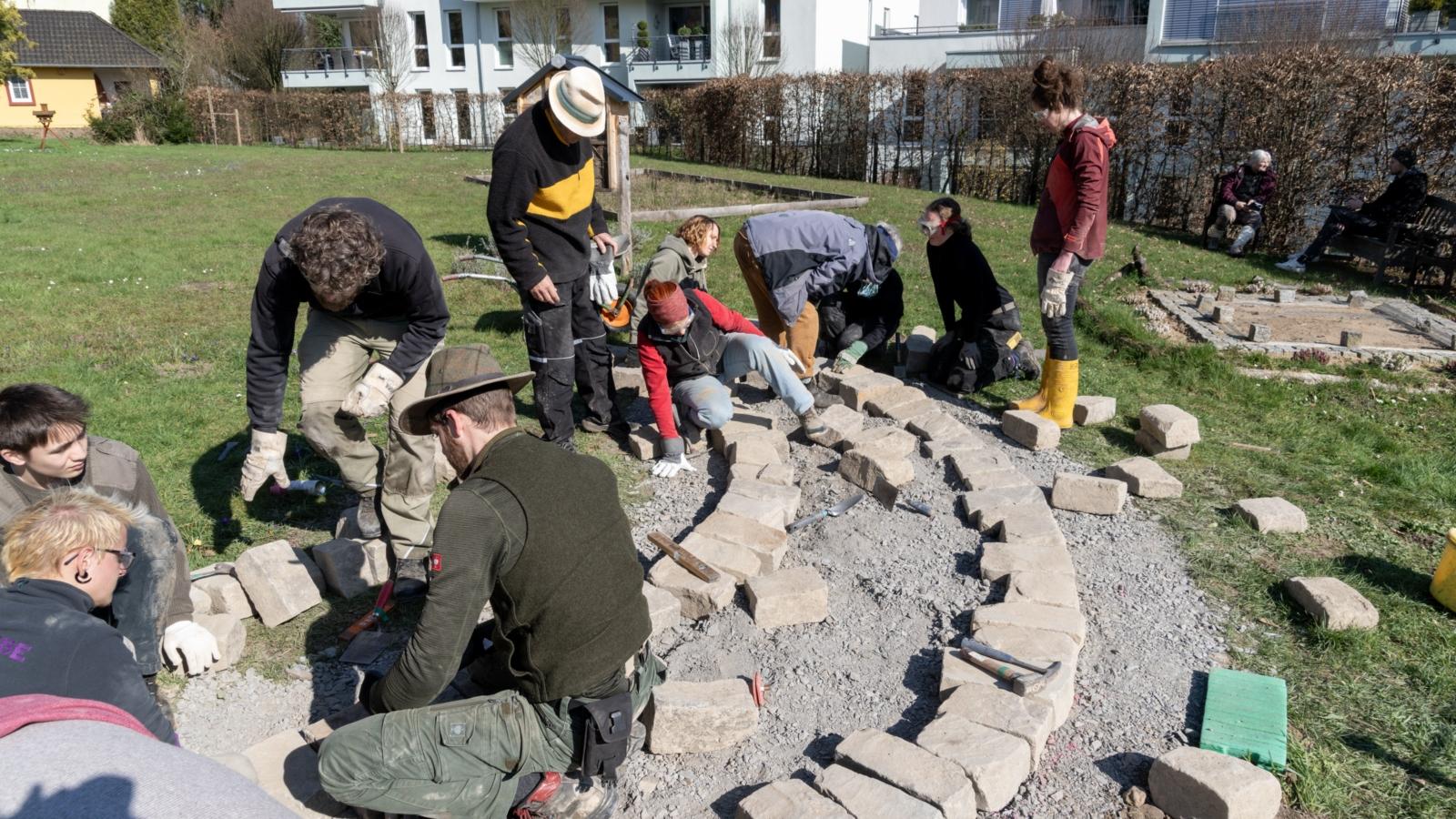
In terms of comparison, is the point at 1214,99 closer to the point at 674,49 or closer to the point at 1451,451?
the point at 1451,451

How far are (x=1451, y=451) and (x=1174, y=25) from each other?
72.7ft

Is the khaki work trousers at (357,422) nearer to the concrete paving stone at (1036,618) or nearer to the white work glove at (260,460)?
the white work glove at (260,460)

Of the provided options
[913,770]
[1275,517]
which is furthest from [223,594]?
[1275,517]

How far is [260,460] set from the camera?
392cm

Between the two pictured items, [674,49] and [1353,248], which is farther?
[674,49]

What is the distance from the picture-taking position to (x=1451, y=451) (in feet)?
17.9

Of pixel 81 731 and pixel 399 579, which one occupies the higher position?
pixel 81 731

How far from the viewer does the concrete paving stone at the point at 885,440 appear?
512 centimetres

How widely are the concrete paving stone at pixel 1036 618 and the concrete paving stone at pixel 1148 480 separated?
4.66 feet

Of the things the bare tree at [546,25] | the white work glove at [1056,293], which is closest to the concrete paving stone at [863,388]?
the white work glove at [1056,293]

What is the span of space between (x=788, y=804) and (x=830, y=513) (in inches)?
83.9

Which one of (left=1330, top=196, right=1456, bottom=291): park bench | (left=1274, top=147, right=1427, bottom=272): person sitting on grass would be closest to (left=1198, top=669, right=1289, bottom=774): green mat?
(left=1330, top=196, right=1456, bottom=291): park bench

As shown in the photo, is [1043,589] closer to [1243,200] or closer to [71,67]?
[1243,200]

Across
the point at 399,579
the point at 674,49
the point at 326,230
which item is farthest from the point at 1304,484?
the point at 674,49
